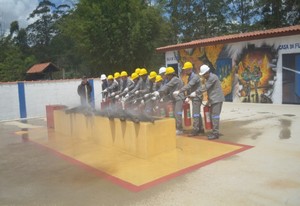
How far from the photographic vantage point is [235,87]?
52.9ft

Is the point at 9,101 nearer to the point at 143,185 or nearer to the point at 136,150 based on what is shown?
the point at 136,150

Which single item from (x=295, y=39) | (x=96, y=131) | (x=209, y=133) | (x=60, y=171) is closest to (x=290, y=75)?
(x=295, y=39)

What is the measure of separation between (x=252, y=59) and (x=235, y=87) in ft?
5.30

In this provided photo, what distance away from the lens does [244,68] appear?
15711mm

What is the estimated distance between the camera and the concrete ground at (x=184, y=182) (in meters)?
4.42

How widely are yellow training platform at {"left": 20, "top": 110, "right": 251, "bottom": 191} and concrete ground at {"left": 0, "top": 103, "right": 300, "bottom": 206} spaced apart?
0.27m

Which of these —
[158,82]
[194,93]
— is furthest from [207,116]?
[158,82]

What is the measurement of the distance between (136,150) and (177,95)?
88.0 inches

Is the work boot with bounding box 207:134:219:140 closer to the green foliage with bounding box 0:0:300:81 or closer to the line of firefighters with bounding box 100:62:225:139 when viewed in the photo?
the line of firefighters with bounding box 100:62:225:139

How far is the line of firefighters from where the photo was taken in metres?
7.72

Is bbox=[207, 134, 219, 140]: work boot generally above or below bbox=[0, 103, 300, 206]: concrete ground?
above

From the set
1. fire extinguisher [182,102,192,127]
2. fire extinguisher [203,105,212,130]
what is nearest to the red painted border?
fire extinguisher [203,105,212,130]

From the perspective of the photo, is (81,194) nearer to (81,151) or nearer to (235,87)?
(81,151)

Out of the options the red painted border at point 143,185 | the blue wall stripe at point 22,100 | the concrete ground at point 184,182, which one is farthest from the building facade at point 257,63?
the blue wall stripe at point 22,100
